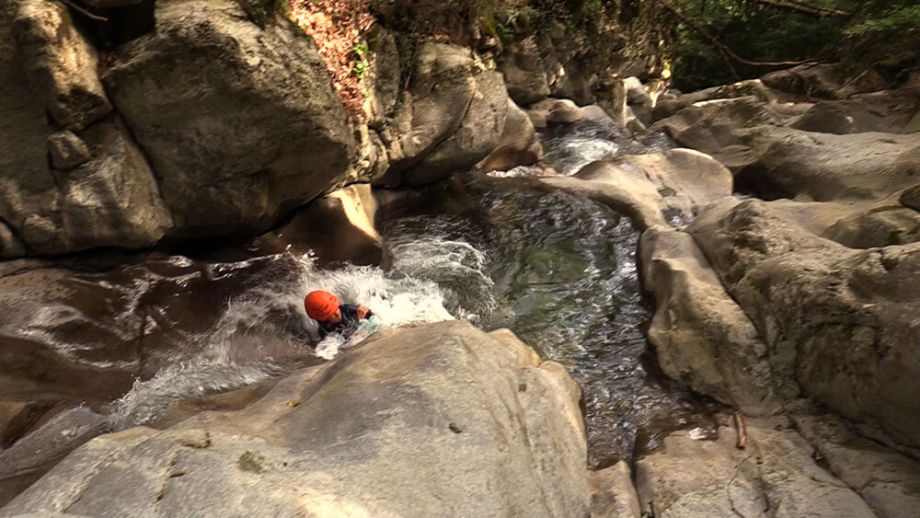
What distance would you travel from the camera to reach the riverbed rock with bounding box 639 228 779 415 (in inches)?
223

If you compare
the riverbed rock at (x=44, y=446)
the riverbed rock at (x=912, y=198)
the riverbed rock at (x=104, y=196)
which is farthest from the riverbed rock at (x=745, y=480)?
the riverbed rock at (x=104, y=196)

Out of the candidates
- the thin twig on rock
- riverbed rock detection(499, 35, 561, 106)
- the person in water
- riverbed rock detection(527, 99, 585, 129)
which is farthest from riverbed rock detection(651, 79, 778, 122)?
the person in water

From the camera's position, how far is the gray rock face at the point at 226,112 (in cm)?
617

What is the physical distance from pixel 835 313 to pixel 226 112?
6880mm

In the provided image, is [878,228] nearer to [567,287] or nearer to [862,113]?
[567,287]

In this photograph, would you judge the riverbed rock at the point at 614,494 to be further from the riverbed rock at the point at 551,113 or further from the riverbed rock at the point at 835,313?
the riverbed rock at the point at 551,113

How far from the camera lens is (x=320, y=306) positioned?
6.60m

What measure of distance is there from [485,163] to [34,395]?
33.5ft

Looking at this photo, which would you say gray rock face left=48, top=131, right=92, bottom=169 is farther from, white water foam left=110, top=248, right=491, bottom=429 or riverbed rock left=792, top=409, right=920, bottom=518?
riverbed rock left=792, top=409, right=920, bottom=518

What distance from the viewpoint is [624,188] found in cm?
1134

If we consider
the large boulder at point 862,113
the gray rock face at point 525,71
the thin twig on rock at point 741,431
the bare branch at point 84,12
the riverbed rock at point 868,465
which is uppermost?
the bare branch at point 84,12

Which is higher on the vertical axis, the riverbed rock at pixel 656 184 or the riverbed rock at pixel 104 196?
the riverbed rock at pixel 104 196

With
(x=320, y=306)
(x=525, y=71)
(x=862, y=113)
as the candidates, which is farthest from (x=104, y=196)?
(x=862, y=113)

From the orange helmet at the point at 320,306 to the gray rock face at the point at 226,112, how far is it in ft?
6.05
